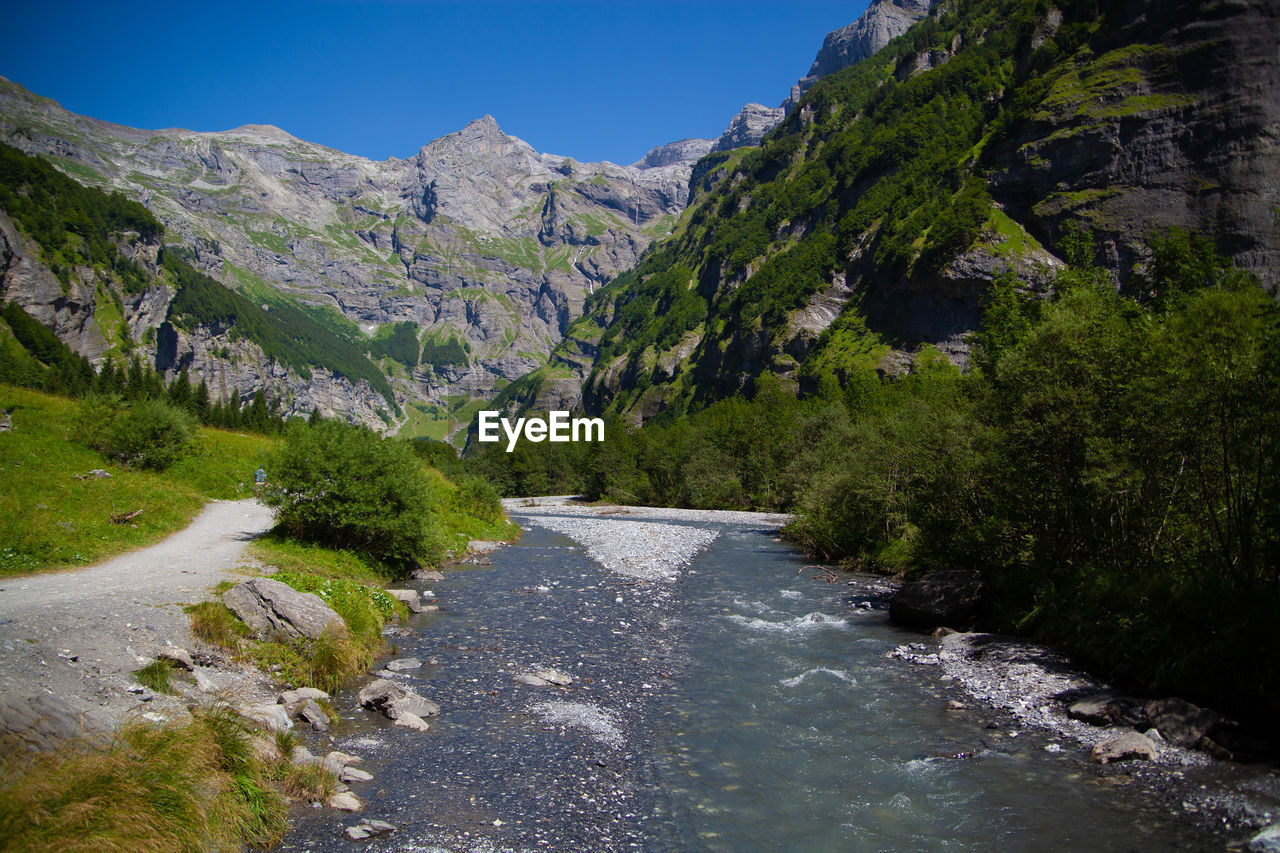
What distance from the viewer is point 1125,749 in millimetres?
13047

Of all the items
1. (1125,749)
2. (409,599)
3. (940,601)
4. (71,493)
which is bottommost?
(409,599)

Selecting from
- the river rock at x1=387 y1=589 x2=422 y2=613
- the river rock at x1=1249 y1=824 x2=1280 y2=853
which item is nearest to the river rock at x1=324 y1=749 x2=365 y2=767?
the river rock at x1=387 y1=589 x2=422 y2=613

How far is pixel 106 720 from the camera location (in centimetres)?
1002

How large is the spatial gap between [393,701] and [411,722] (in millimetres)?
891

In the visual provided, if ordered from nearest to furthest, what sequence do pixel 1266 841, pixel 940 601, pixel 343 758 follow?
pixel 1266 841 → pixel 343 758 → pixel 940 601

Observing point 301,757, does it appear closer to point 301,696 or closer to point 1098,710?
point 301,696

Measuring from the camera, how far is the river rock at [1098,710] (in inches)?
578

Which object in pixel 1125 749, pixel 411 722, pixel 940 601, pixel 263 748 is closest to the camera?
pixel 263 748

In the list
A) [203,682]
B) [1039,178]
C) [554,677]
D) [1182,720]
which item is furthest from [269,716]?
[1039,178]

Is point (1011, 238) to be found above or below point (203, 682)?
above

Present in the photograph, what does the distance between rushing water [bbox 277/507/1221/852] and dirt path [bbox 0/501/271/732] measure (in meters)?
4.46

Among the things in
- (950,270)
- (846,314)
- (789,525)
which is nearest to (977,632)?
(789,525)

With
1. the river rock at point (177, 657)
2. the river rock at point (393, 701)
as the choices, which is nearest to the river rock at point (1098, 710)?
the river rock at point (393, 701)

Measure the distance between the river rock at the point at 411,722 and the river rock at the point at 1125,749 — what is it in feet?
46.3
